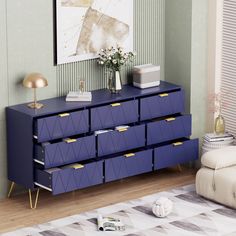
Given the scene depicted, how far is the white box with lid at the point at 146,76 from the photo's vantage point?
27.9 ft

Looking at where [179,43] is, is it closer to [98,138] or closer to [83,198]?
[98,138]

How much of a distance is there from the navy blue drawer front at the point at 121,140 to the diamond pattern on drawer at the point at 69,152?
105 mm

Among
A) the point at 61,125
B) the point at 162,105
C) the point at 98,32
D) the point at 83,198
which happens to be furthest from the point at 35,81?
the point at 162,105

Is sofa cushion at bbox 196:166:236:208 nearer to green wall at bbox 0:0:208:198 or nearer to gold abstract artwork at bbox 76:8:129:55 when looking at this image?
green wall at bbox 0:0:208:198

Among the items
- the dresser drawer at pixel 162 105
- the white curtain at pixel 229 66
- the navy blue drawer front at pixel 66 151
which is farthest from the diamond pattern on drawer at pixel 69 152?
the white curtain at pixel 229 66

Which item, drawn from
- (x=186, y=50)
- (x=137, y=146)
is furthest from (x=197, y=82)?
(x=137, y=146)

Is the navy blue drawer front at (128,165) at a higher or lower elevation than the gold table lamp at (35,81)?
lower

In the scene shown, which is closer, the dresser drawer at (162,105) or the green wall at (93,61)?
the green wall at (93,61)

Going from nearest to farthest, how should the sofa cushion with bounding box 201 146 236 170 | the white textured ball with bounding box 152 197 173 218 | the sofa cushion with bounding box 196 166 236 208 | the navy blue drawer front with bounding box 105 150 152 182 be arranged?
the white textured ball with bounding box 152 197 173 218 → the sofa cushion with bounding box 196 166 236 208 → the sofa cushion with bounding box 201 146 236 170 → the navy blue drawer front with bounding box 105 150 152 182

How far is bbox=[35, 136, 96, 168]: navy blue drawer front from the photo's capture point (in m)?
7.72

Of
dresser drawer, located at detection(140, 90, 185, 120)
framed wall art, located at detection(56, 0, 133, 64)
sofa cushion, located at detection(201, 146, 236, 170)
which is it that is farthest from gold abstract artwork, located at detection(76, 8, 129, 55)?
sofa cushion, located at detection(201, 146, 236, 170)

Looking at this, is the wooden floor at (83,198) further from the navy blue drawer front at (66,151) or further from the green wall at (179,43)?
A: the green wall at (179,43)

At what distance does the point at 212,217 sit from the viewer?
764 cm

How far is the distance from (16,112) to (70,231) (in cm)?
116
